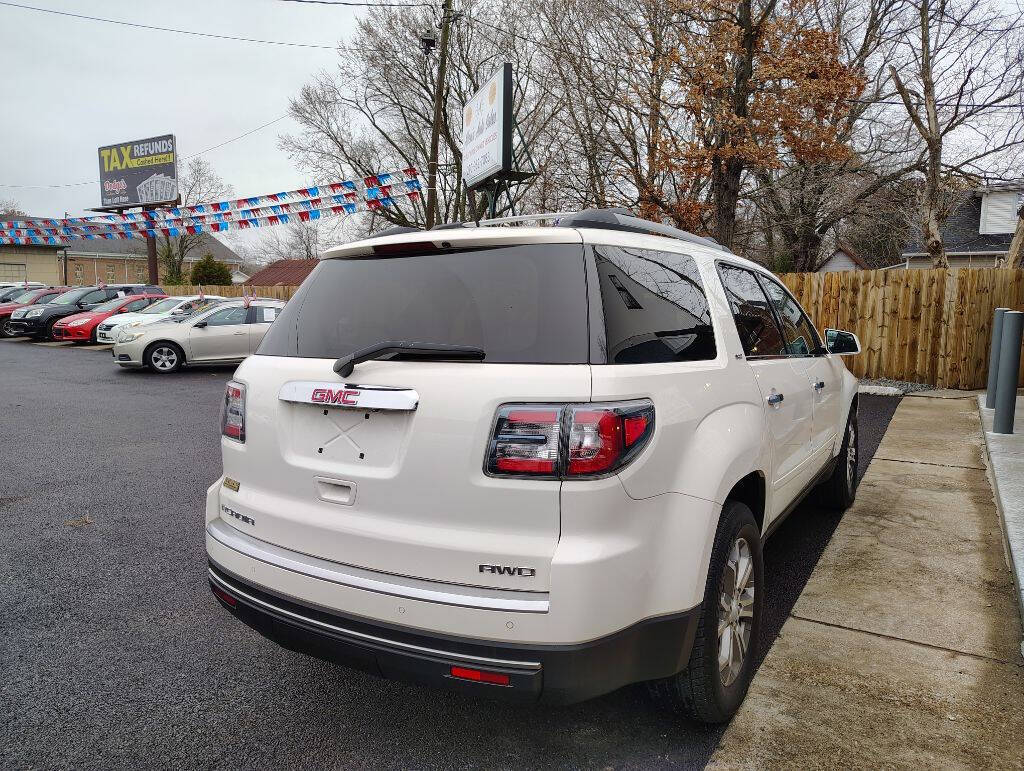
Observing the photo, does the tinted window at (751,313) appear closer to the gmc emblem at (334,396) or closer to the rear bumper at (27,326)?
the gmc emblem at (334,396)

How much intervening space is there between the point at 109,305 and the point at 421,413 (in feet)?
80.1

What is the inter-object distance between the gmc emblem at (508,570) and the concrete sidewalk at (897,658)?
1.08 metres

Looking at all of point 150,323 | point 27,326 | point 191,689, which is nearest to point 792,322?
point 191,689

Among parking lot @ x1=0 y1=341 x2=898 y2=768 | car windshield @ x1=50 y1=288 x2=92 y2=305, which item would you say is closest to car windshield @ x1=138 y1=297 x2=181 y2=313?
car windshield @ x1=50 y1=288 x2=92 y2=305

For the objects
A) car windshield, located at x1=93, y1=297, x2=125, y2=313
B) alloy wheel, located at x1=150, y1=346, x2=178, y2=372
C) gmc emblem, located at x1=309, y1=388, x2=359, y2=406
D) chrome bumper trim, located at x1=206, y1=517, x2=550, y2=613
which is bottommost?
alloy wheel, located at x1=150, y1=346, x2=178, y2=372

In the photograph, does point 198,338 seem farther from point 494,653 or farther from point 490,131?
point 494,653

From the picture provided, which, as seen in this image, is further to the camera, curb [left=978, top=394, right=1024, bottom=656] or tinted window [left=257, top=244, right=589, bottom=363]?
curb [left=978, top=394, right=1024, bottom=656]

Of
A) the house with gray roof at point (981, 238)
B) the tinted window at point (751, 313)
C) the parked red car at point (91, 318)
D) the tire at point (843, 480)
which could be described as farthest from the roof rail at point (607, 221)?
the house with gray roof at point (981, 238)

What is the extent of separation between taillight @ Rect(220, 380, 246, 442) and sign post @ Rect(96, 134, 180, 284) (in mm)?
34384

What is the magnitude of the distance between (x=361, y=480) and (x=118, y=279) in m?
82.3

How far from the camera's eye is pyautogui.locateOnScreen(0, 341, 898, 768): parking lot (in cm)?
242

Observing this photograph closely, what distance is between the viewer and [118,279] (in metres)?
72.8

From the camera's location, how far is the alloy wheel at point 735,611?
2533 mm

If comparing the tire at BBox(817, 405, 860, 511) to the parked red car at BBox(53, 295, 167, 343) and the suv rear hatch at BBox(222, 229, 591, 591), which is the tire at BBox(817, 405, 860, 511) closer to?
the suv rear hatch at BBox(222, 229, 591, 591)
